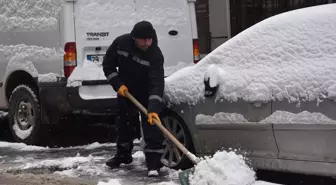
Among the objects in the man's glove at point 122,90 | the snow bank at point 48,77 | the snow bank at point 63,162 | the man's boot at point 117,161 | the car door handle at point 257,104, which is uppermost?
the snow bank at point 48,77

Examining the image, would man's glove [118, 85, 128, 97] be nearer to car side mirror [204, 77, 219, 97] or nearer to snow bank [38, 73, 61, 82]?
car side mirror [204, 77, 219, 97]

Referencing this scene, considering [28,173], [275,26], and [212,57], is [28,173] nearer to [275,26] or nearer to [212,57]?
[212,57]

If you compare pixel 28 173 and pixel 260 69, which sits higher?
pixel 260 69

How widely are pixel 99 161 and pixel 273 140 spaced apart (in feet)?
8.40

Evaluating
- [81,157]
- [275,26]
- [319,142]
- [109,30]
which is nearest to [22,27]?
[109,30]

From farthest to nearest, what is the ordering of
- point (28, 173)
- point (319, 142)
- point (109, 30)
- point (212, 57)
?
1. point (109, 30)
2. point (28, 173)
3. point (212, 57)
4. point (319, 142)

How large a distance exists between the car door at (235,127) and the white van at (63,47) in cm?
212

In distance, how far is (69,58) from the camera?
750cm

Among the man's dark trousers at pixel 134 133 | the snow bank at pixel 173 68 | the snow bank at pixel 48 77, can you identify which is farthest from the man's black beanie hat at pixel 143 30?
the snow bank at pixel 173 68

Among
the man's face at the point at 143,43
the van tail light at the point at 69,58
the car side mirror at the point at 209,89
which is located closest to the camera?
the car side mirror at the point at 209,89

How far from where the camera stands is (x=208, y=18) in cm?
1605

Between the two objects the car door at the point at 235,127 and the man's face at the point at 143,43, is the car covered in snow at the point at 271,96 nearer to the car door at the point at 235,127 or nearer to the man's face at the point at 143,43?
the car door at the point at 235,127

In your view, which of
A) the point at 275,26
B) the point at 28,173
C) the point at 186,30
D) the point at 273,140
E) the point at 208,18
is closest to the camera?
the point at 273,140

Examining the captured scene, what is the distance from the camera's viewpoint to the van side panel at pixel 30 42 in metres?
7.70
